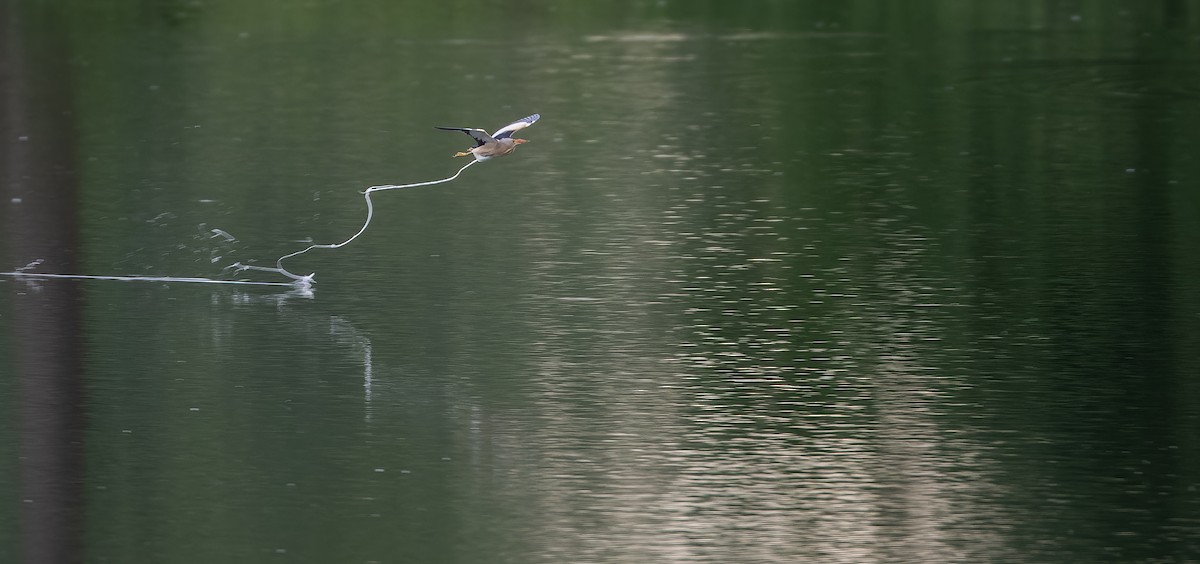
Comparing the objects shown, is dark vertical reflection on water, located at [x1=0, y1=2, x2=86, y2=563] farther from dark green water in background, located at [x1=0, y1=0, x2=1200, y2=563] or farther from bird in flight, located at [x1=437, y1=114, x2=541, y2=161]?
bird in flight, located at [x1=437, y1=114, x2=541, y2=161]

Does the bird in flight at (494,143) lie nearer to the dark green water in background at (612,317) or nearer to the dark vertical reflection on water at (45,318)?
the dark green water in background at (612,317)

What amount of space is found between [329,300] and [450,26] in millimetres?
14354

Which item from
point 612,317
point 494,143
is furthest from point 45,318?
point 612,317

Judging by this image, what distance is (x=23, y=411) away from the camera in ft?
29.3

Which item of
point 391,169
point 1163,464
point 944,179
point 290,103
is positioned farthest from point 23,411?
point 290,103

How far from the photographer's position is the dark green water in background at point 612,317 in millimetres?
7477

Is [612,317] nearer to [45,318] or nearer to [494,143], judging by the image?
[494,143]

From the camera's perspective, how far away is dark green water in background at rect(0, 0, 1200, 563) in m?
7.48

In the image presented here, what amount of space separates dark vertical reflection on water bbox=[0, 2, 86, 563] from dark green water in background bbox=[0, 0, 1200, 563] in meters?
0.03

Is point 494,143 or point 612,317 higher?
point 494,143

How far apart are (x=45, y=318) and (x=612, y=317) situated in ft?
9.32

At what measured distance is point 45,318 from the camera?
10680 mm

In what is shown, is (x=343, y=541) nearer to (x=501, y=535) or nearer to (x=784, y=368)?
(x=501, y=535)

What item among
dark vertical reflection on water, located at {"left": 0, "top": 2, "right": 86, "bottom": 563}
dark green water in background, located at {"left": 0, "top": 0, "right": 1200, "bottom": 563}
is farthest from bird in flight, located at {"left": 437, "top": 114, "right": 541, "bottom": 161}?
dark vertical reflection on water, located at {"left": 0, "top": 2, "right": 86, "bottom": 563}
